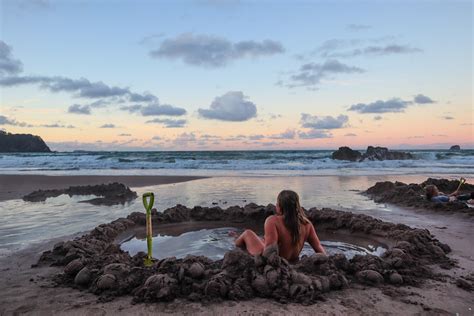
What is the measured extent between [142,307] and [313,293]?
4.97 ft

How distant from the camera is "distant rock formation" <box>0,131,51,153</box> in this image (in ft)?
237

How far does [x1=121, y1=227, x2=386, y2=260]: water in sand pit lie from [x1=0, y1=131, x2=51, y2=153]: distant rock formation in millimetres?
76298

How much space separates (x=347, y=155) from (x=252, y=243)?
28056mm

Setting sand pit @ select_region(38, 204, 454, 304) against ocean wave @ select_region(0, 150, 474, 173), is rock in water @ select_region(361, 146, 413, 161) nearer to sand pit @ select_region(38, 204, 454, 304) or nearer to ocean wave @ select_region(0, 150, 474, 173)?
ocean wave @ select_region(0, 150, 474, 173)

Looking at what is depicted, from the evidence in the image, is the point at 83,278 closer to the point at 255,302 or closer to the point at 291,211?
the point at 255,302

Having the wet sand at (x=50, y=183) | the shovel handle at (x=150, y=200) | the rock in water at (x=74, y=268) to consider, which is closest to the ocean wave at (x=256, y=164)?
the wet sand at (x=50, y=183)

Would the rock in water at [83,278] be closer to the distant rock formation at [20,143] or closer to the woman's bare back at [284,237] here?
the woman's bare back at [284,237]

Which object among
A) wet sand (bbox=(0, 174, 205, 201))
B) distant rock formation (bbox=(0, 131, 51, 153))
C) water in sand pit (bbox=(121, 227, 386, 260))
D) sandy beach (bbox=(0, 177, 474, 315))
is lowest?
water in sand pit (bbox=(121, 227, 386, 260))

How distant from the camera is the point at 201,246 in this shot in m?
6.02

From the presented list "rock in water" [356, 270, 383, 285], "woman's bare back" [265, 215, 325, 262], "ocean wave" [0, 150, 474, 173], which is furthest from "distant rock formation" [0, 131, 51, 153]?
"rock in water" [356, 270, 383, 285]

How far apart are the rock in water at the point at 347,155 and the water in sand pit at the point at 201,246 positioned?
25.8m

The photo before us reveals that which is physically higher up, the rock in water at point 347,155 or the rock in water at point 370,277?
the rock in water at point 347,155

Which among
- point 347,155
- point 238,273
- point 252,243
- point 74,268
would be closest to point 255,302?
point 238,273

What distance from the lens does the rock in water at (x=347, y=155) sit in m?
31.0
